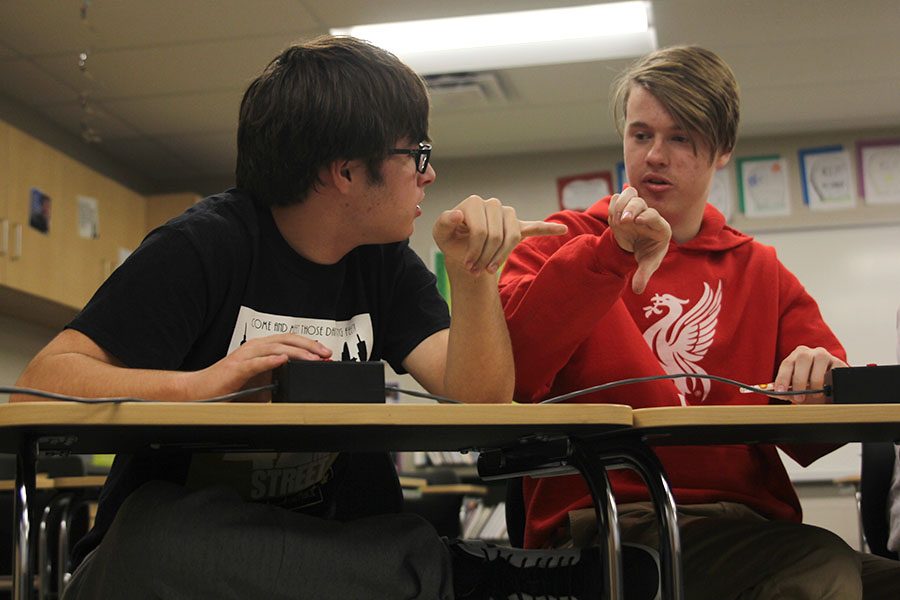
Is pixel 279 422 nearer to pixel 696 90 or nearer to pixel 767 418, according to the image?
pixel 767 418

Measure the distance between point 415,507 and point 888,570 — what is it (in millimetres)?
3373

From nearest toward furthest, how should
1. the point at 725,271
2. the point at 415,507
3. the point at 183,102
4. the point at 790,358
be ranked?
the point at 790,358
the point at 725,271
the point at 415,507
the point at 183,102

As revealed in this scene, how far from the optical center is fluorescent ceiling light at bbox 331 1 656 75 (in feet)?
14.6

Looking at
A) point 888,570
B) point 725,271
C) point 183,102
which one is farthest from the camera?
point 183,102

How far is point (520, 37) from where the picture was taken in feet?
15.1

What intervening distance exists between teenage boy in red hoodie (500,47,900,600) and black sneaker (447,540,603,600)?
23 cm

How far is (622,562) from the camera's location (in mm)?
1200

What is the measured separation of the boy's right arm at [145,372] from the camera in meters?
1.13

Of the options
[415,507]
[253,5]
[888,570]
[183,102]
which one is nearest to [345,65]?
[888,570]

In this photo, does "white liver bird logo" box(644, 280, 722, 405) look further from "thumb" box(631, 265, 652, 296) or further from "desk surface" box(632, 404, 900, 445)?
"desk surface" box(632, 404, 900, 445)

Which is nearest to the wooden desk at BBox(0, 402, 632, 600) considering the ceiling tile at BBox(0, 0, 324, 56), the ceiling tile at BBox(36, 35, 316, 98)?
the ceiling tile at BBox(0, 0, 324, 56)

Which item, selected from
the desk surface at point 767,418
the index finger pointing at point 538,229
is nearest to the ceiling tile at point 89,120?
the index finger pointing at point 538,229

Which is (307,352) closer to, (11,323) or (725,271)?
(725,271)

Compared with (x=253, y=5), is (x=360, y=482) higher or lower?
lower
